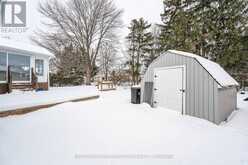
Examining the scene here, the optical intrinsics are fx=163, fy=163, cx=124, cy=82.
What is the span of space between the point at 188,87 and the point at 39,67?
1038cm

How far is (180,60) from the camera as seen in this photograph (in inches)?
237

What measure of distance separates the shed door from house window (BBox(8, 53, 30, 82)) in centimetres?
857

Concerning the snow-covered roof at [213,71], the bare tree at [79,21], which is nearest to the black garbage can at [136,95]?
the snow-covered roof at [213,71]

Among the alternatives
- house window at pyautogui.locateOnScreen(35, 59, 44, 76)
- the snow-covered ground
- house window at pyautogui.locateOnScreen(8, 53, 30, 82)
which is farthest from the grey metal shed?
house window at pyautogui.locateOnScreen(35, 59, 44, 76)

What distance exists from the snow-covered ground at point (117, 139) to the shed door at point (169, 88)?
26.8 inches

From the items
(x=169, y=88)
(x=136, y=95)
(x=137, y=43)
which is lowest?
(x=136, y=95)

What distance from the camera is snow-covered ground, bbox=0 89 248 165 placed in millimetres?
2863

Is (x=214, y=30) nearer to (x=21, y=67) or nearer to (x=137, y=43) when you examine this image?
(x=137, y=43)

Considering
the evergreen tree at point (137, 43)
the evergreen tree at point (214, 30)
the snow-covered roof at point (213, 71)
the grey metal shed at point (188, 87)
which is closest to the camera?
the grey metal shed at point (188, 87)

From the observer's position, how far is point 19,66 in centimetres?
1023

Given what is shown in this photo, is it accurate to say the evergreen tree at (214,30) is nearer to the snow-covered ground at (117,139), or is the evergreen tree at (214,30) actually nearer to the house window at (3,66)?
the snow-covered ground at (117,139)

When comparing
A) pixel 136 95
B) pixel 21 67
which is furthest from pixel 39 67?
pixel 136 95

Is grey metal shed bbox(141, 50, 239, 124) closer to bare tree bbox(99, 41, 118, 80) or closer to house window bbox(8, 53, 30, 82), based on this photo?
house window bbox(8, 53, 30, 82)

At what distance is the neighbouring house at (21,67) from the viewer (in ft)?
29.7
